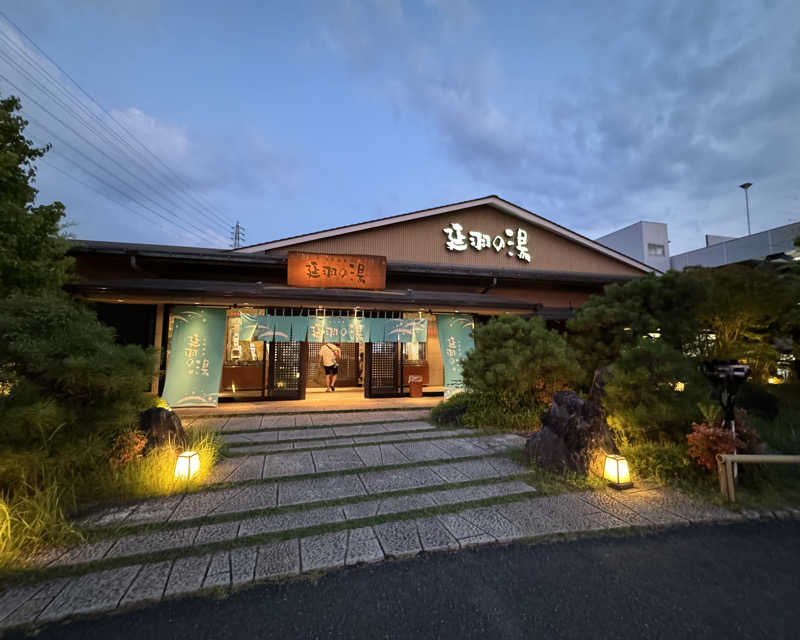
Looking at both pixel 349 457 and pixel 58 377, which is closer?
pixel 58 377

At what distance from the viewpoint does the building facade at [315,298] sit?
8.77 m

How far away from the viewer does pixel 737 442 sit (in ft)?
14.2

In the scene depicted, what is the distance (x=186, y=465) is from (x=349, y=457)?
2.40 metres

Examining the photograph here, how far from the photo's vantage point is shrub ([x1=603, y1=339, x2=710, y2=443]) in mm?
4895

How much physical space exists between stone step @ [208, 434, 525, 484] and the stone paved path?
0.03m

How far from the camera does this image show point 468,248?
44.4ft

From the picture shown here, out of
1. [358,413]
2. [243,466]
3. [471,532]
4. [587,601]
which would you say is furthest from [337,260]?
[587,601]

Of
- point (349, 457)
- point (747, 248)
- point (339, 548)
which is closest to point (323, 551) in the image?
point (339, 548)

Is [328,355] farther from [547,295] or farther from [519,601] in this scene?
[519,601]

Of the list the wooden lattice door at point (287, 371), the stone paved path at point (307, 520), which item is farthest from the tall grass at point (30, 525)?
the wooden lattice door at point (287, 371)

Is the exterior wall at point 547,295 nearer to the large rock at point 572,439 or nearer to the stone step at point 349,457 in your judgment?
the stone step at point 349,457

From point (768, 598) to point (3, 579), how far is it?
6.30m

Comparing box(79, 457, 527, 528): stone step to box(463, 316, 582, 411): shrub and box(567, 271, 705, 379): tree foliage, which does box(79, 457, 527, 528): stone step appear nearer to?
box(463, 316, 582, 411): shrub

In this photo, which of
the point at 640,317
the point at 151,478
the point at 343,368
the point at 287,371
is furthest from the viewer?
the point at 343,368
